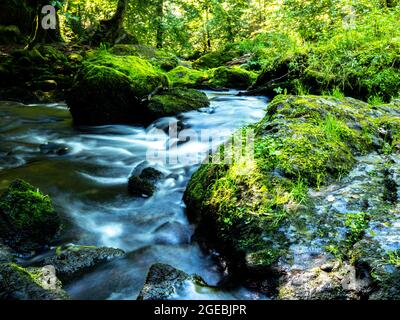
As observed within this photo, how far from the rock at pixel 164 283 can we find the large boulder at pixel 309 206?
1.34 ft

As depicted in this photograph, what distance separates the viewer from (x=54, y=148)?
6883 millimetres

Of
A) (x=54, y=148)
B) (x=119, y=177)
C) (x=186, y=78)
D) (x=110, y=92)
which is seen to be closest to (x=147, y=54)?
(x=186, y=78)

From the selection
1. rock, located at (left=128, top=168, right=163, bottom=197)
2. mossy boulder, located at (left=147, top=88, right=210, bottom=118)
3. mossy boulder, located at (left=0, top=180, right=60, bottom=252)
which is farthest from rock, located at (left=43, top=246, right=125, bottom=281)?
mossy boulder, located at (left=147, top=88, right=210, bottom=118)

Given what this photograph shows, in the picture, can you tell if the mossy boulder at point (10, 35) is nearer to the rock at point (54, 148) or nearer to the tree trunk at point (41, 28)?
the tree trunk at point (41, 28)

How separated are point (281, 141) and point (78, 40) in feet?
51.7

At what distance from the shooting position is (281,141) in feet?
12.1

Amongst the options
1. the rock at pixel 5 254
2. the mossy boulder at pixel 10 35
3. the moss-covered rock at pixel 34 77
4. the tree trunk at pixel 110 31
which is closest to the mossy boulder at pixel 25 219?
the rock at pixel 5 254

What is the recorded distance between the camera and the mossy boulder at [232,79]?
11844mm

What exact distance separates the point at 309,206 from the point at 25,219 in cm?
269

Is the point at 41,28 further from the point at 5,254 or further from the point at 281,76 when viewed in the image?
the point at 5,254

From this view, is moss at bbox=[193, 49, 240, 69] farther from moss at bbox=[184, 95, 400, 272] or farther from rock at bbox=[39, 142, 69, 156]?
moss at bbox=[184, 95, 400, 272]

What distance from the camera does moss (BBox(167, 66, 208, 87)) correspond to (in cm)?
1199
